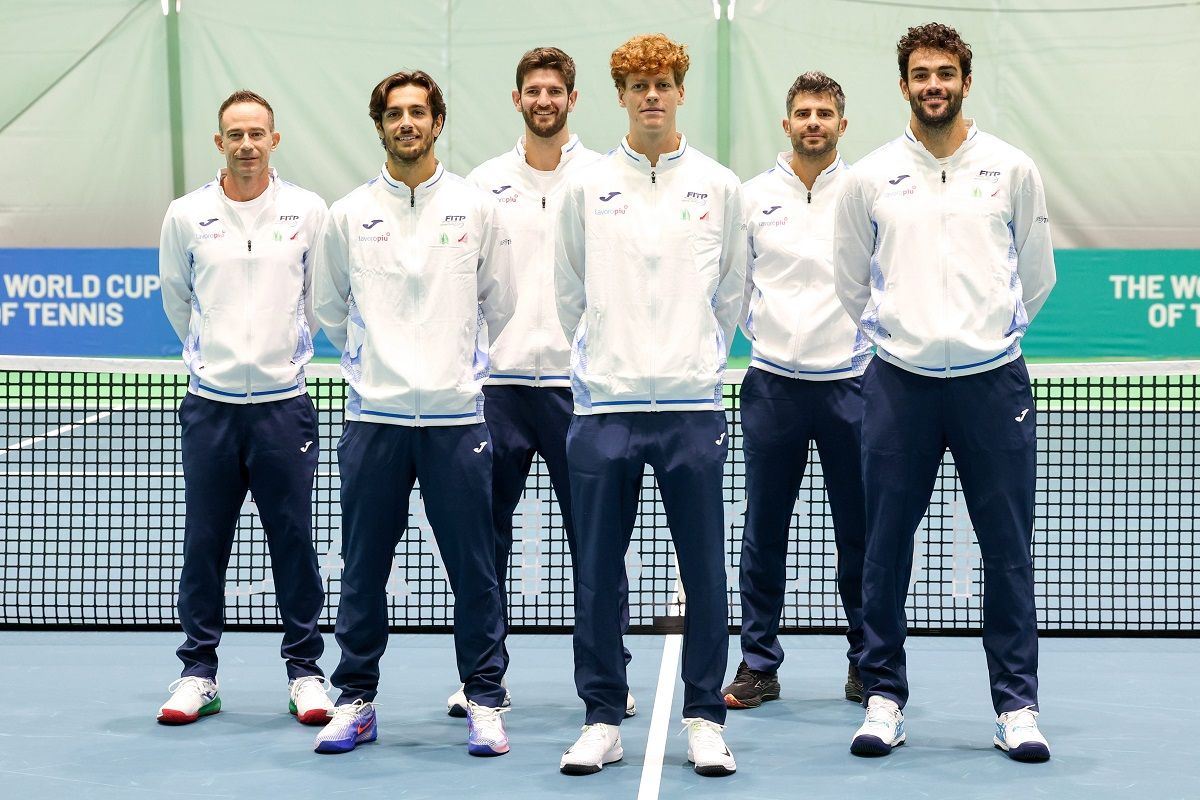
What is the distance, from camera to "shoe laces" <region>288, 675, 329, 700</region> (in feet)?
18.0

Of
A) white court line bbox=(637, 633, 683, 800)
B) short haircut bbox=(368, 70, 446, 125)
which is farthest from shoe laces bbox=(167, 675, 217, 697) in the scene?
short haircut bbox=(368, 70, 446, 125)

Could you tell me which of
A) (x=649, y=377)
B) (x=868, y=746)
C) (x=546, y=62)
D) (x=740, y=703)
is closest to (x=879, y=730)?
(x=868, y=746)

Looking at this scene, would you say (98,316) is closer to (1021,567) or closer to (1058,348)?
(1058,348)

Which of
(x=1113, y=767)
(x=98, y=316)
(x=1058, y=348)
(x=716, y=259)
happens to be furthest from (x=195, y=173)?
(x=1113, y=767)

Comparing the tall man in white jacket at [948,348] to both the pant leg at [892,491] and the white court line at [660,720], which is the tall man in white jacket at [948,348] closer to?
the pant leg at [892,491]

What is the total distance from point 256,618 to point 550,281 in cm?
249

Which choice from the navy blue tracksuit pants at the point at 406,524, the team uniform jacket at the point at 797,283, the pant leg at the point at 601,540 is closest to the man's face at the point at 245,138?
the navy blue tracksuit pants at the point at 406,524

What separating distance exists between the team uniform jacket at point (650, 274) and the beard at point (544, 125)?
2.12ft

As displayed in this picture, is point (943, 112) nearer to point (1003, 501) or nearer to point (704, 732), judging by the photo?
point (1003, 501)

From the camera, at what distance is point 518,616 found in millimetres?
7266

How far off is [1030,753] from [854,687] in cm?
93

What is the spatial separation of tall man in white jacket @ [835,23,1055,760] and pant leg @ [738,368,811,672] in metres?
0.54

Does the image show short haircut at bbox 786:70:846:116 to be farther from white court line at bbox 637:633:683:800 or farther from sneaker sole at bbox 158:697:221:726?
sneaker sole at bbox 158:697:221:726

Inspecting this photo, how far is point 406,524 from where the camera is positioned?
16.8 feet
